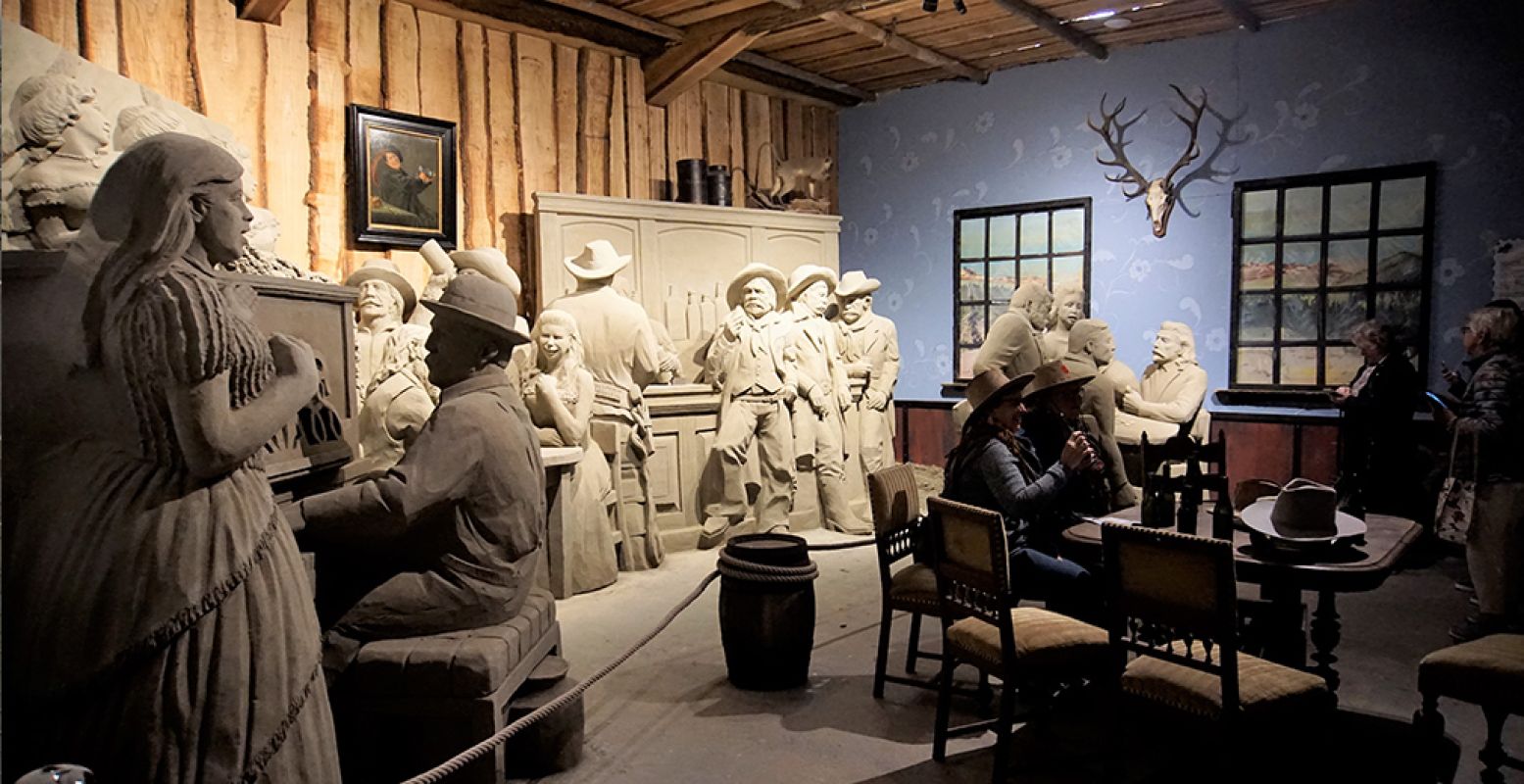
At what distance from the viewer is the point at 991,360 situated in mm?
6754

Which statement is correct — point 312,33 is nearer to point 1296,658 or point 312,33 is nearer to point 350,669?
point 350,669

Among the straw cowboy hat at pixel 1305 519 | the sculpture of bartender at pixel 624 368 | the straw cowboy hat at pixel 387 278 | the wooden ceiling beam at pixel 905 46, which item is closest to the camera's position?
the straw cowboy hat at pixel 1305 519

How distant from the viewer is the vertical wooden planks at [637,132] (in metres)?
8.55

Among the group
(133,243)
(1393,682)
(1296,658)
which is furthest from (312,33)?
(1393,682)

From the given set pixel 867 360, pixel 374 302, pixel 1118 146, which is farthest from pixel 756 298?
pixel 1118 146

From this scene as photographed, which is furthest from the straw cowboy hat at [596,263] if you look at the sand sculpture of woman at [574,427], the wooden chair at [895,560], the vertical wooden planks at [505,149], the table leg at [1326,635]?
the table leg at [1326,635]

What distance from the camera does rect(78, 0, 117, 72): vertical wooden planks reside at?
5.42 meters

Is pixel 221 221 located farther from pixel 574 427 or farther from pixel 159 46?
pixel 159 46

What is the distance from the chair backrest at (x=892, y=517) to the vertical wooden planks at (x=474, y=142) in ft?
14.3

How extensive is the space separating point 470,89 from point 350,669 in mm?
5500

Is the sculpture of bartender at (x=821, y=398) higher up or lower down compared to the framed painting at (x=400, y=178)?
lower down

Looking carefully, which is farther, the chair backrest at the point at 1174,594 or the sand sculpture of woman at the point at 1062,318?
the sand sculpture of woman at the point at 1062,318

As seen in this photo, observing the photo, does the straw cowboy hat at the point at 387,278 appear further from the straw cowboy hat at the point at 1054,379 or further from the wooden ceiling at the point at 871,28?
the straw cowboy hat at the point at 1054,379

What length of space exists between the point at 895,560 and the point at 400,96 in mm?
5035
